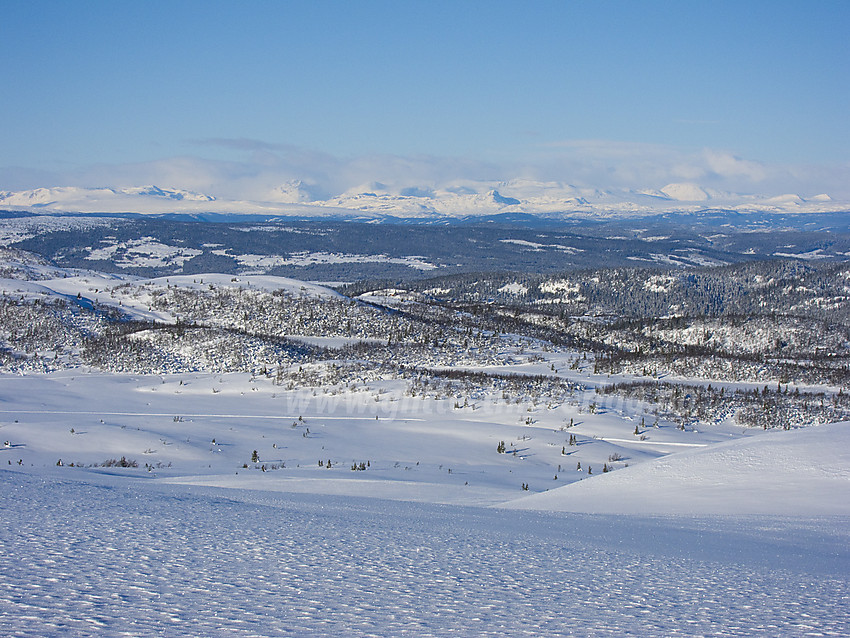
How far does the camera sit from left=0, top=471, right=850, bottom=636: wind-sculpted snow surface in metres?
4.04

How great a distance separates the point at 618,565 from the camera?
19.7 feet

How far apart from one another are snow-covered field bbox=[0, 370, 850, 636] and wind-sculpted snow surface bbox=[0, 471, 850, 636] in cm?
2

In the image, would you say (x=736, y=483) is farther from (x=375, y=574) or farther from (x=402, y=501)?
(x=375, y=574)

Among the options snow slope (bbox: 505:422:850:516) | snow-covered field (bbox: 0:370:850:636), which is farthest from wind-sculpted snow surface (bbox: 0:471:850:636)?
snow slope (bbox: 505:422:850:516)

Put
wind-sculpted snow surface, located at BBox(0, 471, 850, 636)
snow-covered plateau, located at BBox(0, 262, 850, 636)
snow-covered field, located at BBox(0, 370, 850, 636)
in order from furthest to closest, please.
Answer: snow-covered plateau, located at BBox(0, 262, 850, 636)
snow-covered field, located at BBox(0, 370, 850, 636)
wind-sculpted snow surface, located at BBox(0, 471, 850, 636)

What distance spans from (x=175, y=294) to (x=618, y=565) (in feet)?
173

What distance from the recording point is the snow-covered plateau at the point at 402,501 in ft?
14.2

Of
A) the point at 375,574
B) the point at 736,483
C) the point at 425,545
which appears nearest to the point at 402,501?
the point at 425,545

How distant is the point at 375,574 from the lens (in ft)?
17.0

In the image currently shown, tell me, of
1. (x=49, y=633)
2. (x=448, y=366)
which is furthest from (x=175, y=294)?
(x=49, y=633)

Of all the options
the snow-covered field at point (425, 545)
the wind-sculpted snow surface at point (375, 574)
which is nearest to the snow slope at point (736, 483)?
the snow-covered field at point (425, 545)

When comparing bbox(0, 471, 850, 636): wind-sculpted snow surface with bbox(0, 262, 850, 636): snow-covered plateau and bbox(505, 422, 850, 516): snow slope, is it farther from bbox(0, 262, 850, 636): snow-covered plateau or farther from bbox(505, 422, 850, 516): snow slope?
bbox(505, 422, 850, 516): snow slope

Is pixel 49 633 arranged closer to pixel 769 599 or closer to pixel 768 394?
pixel 769 599

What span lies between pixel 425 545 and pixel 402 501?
14.0ft
